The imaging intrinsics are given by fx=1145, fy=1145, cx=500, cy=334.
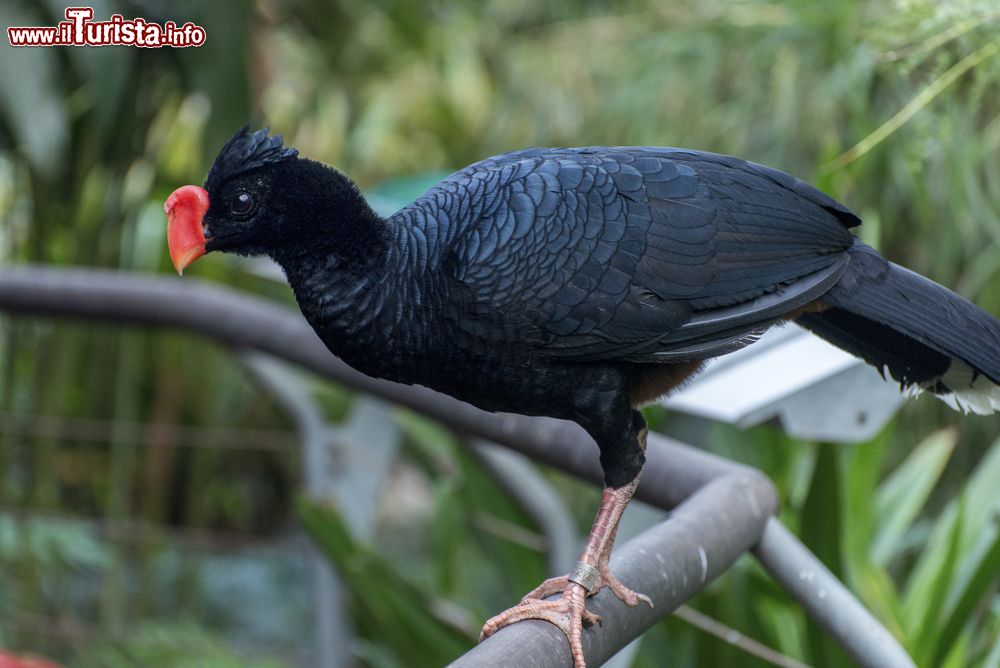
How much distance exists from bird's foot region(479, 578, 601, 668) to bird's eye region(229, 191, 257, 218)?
423 mm

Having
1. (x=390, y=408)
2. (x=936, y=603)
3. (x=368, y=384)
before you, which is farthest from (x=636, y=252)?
(x=390, y=408)

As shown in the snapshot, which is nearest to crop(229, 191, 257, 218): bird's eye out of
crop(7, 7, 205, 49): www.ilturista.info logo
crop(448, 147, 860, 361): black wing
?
crop(448, 147, 860, 361): black wing

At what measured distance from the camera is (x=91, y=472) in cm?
302

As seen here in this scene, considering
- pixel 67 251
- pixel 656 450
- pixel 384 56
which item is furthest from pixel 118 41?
pixel 384 56

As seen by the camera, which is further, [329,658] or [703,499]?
[329,658]

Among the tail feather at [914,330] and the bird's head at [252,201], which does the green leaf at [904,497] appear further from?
the bird's head at [252,201]

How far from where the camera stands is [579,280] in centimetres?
106

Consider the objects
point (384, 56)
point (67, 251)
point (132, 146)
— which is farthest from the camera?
point (384, 56)

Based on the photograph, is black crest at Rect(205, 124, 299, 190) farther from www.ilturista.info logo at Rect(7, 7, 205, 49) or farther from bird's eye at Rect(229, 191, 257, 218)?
www.ilturista.info logo at Rect(7, 7, 205, 49)

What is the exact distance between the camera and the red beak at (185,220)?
100 centimetres

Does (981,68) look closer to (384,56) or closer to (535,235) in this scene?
(535,235)

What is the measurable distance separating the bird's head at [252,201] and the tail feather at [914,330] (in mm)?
502

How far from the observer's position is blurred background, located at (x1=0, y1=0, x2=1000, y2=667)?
1573mm

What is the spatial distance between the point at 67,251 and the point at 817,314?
229cm
